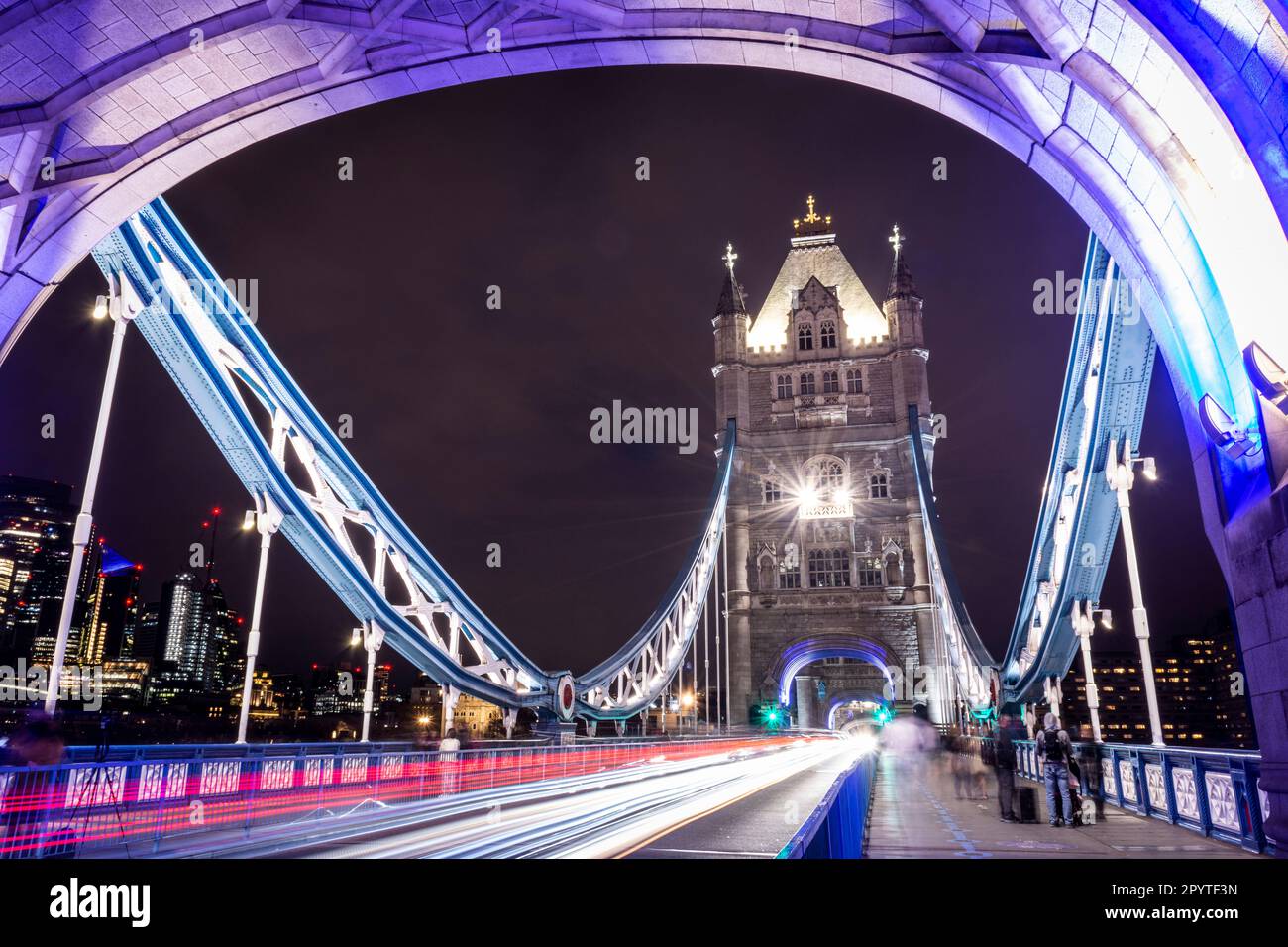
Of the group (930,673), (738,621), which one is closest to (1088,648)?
(930,673)

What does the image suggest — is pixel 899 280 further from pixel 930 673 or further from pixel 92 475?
pixel 92 475

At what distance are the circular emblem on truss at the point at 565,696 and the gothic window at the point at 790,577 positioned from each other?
21083 mm

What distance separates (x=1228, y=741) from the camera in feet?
442

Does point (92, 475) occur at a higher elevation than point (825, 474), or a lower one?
lower

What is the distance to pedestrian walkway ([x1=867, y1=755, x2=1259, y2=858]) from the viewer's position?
695 cm

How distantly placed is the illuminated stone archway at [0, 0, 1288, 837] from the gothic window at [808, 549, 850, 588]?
119 feet

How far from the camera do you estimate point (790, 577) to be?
42938 millimetres

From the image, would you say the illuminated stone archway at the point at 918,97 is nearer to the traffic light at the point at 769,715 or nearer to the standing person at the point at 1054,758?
the standing person at the point at 1054,758

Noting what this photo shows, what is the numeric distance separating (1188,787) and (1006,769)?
1.70 m

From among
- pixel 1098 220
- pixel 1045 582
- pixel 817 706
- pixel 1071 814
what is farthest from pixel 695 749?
pixel 817 706

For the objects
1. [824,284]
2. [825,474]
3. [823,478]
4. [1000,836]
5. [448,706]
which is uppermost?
[824,284]

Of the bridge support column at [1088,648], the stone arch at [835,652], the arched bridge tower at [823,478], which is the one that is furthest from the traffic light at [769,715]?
the bridge support column at [1088,648]

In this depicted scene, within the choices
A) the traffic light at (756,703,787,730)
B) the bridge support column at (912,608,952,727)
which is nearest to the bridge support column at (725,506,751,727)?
the traffic light at (756,703,787,730)
